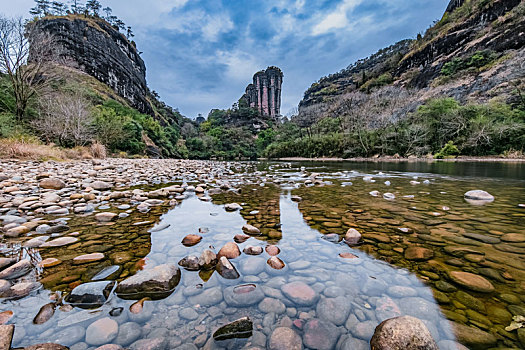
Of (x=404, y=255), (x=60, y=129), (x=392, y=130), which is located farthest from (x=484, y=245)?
(x=392, y=130)

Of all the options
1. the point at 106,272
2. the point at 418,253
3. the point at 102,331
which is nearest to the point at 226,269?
the point at 102,331

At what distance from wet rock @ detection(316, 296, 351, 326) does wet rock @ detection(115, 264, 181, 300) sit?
0.82 m

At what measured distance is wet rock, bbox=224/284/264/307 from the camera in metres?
1.07

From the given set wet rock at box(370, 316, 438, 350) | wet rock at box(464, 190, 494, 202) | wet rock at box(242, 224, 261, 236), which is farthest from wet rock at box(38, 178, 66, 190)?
wet rock at box(464, 190, 494, 202)

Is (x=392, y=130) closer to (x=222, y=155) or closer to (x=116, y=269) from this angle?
(x=116, y=269)

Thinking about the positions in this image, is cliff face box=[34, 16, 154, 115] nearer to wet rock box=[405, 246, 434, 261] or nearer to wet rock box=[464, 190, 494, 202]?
wet rock box=[405, 246, 434, 261]

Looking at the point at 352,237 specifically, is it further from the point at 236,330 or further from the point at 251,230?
the point at 236,330

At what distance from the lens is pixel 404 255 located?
5.09 ft

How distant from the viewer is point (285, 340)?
825mm

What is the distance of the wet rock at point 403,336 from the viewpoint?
753 mm

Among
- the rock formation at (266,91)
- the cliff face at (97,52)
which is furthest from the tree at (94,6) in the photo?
the rock formation at (266,91)

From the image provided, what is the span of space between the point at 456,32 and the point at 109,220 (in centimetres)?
5778

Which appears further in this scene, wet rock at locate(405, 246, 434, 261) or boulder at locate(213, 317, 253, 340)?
wet rock at locate(405, 246, 434, 261)

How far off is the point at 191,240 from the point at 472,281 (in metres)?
1.95
